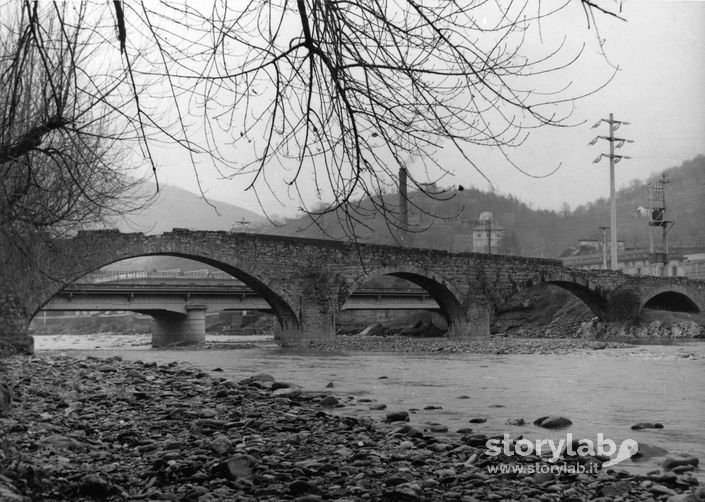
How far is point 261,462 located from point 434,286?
2589 cm

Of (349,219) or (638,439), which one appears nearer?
(349,219)

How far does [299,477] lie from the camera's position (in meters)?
3.95

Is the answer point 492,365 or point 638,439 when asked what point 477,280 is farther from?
point 638,439

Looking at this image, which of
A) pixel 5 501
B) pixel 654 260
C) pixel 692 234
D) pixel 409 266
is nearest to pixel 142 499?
pixel 5 501

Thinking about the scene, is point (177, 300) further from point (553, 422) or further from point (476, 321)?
point (553, 422)

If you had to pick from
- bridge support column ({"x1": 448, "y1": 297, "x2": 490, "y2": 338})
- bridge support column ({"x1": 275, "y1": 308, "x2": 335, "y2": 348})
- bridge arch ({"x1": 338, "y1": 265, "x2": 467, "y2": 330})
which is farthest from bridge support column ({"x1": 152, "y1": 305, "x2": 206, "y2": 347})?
bridge support column ({"x1": 448, "y1": 297, "x2": 490, "y2": 338})

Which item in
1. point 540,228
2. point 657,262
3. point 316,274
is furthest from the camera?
point 540,228

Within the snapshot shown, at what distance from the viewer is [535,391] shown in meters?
9.65

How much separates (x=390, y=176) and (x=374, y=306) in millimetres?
31276

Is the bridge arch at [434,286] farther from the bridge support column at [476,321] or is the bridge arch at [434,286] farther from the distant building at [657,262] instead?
the distant building at [657,262]

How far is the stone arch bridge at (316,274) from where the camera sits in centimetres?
2041

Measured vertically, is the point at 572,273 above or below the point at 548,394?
above

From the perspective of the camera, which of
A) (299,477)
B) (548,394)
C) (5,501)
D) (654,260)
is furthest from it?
(654,260)

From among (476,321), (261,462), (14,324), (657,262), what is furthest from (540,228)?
(261,462)
